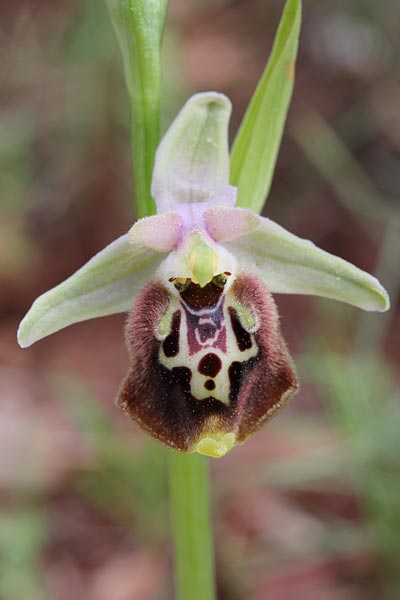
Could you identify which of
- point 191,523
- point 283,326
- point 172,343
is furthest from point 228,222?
point 283,326

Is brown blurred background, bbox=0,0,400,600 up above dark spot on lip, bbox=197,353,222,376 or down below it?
below

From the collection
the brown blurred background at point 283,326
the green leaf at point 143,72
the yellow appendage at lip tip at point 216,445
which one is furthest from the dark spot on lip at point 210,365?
the brown blurred background at point 283,326

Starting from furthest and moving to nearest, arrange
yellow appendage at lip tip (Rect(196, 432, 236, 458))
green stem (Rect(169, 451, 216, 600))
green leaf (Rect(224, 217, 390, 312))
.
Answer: green stem (Rect(169, 451, 216, 600)) → green leaf (Rect(224, 217, 390, 312)) → yellow appendage at lip tip (Rect(196, 432, 236, 458))

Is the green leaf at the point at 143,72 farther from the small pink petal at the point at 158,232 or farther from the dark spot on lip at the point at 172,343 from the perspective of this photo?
the dark spot on lip at the point at 172,343

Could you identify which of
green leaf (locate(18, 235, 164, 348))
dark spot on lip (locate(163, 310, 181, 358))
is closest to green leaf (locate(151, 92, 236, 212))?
green leaf (locate(18, 235, 164, 348))

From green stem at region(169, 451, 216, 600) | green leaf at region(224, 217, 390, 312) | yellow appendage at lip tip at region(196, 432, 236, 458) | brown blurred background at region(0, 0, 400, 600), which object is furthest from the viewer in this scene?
brown blurred background at region(0, 0, 400, 600)

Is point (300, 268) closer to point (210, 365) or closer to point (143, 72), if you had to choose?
point (210, 365)

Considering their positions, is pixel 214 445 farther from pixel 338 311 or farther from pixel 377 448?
pixel 338 311

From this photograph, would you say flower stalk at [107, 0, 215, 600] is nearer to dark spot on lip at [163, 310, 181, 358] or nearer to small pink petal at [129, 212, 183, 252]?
small pink petal at [129, 212, 183, 252]
